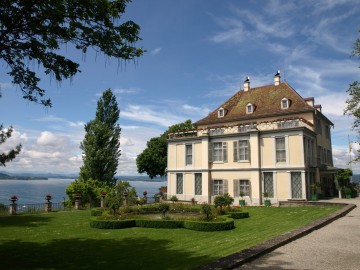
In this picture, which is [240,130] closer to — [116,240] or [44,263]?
[116,240]

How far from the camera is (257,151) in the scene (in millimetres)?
31125

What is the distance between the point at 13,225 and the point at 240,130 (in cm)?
2282

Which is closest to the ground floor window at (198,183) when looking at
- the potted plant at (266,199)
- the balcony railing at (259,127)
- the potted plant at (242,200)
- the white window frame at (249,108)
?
the balcony railing at (259,127)

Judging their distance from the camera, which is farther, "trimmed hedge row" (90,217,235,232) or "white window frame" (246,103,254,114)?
"white window frame" (246,103,254,114)

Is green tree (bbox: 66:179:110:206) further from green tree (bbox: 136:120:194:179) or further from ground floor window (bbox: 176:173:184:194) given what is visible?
green tree (bbox: 136:120:194:179)

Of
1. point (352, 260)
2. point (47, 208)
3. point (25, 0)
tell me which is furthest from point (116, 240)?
point (47, 208)

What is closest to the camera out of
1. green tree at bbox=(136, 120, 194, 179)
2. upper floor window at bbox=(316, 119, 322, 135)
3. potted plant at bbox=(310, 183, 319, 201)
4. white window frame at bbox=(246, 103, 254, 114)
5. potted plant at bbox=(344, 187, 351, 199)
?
potted plant at bbox=(310, 183, 319, 201)

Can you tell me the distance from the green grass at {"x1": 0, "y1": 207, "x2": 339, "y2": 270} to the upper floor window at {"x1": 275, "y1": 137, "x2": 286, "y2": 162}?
504 inches

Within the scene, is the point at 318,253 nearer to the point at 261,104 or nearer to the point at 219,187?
the point at 219,187

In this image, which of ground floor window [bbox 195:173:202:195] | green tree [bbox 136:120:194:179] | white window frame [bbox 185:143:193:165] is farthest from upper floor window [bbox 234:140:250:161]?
green tree [bbox 136:120:194:179]

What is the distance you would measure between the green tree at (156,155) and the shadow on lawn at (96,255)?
3633 centimetres

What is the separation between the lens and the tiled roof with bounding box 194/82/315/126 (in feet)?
109

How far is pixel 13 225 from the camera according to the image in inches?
715

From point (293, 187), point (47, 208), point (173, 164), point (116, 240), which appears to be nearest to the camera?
point (116, 240)
